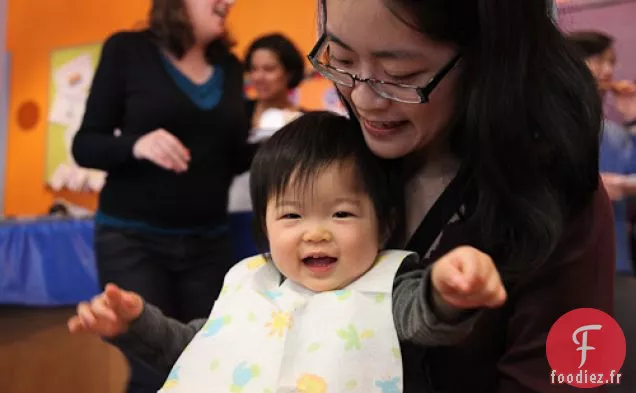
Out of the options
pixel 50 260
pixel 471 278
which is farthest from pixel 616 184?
pixel 50 260

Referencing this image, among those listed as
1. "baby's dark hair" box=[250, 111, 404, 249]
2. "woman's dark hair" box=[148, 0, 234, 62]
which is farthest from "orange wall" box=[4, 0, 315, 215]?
"baby's dark hair" box=[250, 111, 404, 249]

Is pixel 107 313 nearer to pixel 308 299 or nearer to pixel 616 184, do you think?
pixel 308 299

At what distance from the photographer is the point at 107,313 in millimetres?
742

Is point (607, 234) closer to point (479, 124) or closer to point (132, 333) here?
point (479, 124)

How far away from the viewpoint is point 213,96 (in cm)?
138

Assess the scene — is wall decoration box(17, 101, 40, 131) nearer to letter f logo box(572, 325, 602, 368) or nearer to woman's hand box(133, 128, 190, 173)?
woman's hand box(133, 128, 190, 173)

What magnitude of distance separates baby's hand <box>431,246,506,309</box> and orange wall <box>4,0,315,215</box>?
3695 millimetres

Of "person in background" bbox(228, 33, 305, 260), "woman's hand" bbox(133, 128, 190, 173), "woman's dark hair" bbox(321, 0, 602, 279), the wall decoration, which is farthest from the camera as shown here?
the wall decoration

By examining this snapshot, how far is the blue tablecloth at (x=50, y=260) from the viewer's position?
2736mm

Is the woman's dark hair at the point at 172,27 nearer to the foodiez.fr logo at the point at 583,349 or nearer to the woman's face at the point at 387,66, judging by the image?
the woman's face at the point at 387,66

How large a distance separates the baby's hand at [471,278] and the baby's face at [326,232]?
0.68 ft

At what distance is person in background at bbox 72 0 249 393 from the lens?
1.28 meters

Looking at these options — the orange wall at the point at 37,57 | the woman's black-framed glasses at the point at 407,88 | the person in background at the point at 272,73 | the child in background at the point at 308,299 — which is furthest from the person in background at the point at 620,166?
the orange wall at the point at 37,57

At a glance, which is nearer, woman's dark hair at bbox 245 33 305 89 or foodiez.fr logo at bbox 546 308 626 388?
foodiez.fr logo at bbox 546 308 626 388
